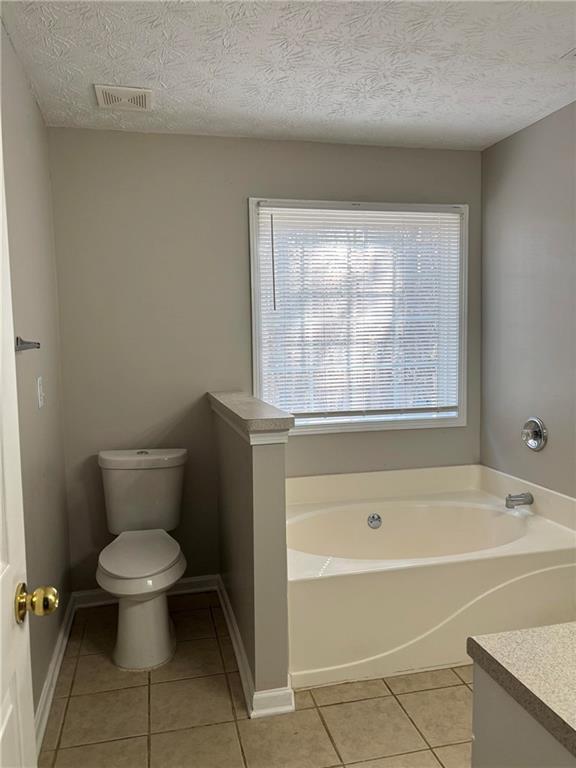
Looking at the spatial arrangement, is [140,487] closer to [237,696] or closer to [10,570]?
[237,696]

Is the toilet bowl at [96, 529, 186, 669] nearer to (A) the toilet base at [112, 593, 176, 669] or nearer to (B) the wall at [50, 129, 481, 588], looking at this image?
(A) the toilet base at [112, 593, 176, 669]

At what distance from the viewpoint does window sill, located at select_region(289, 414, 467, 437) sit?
3.34 meters

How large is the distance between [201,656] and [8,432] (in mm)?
1921

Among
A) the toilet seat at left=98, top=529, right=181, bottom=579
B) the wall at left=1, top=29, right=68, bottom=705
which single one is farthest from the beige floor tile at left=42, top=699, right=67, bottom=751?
the toilet seat at left=98, top=529, right=181, bottom=579

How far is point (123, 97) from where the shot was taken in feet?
8.46

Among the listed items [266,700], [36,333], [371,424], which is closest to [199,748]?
[266,700]

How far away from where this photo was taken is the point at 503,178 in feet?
10.7

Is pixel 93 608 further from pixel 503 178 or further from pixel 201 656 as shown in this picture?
pixel 503 178

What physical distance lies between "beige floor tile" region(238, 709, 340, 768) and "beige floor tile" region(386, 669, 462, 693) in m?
0.38

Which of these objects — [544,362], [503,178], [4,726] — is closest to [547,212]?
[503,178]

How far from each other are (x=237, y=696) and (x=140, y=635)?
507 millimetres

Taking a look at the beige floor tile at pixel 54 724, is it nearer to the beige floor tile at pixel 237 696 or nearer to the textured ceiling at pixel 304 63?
the beige floor tile at pixel 237 696

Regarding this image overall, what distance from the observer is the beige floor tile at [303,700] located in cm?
226

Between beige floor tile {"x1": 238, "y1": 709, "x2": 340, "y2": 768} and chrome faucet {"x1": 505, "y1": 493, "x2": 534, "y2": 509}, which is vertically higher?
chrome faucet {"x1": 505, "y1": 493, "x2": 534, "y2": 509}
